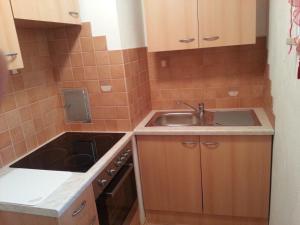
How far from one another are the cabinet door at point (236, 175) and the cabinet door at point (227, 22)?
707mm

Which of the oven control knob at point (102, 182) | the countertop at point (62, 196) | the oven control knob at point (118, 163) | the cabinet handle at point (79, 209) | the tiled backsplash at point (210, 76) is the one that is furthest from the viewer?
the tiled backsplash at point (210, 76)

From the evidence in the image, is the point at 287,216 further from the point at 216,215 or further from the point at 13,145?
the point at 13,145

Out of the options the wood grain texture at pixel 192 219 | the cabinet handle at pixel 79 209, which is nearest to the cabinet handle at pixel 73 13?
the cabinet handle at pixel 79 209

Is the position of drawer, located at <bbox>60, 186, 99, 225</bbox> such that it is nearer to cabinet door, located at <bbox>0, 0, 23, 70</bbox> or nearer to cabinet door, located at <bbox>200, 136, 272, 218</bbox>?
cabinet door, located at <bbox>0, 0, 23, 70</bbox>

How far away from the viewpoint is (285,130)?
4.33 ft

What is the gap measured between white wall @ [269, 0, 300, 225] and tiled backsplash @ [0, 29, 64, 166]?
4.81ft

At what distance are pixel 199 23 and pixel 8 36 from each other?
1261 mm

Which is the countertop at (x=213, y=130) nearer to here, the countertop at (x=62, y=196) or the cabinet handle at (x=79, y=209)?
the countertop at (x=62, y=196)

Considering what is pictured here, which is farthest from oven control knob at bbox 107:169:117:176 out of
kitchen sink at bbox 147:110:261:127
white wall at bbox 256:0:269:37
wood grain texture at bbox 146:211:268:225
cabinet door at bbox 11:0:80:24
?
white wall at bbox 256:0:269:37

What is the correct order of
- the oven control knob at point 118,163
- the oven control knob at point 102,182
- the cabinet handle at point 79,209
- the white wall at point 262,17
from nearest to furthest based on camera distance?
1. the cabinet handle at point 79,209
2. the oven control knob at point 102,182
3. the oven control knob at point 118,163
4. the white wall at point 262,17

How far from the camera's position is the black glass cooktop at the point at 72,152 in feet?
4.80

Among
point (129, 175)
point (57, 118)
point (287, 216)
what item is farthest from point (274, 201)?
point (57, 118)

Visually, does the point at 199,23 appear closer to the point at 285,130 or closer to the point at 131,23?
the point at 131,23

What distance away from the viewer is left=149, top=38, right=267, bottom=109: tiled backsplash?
216 cm
